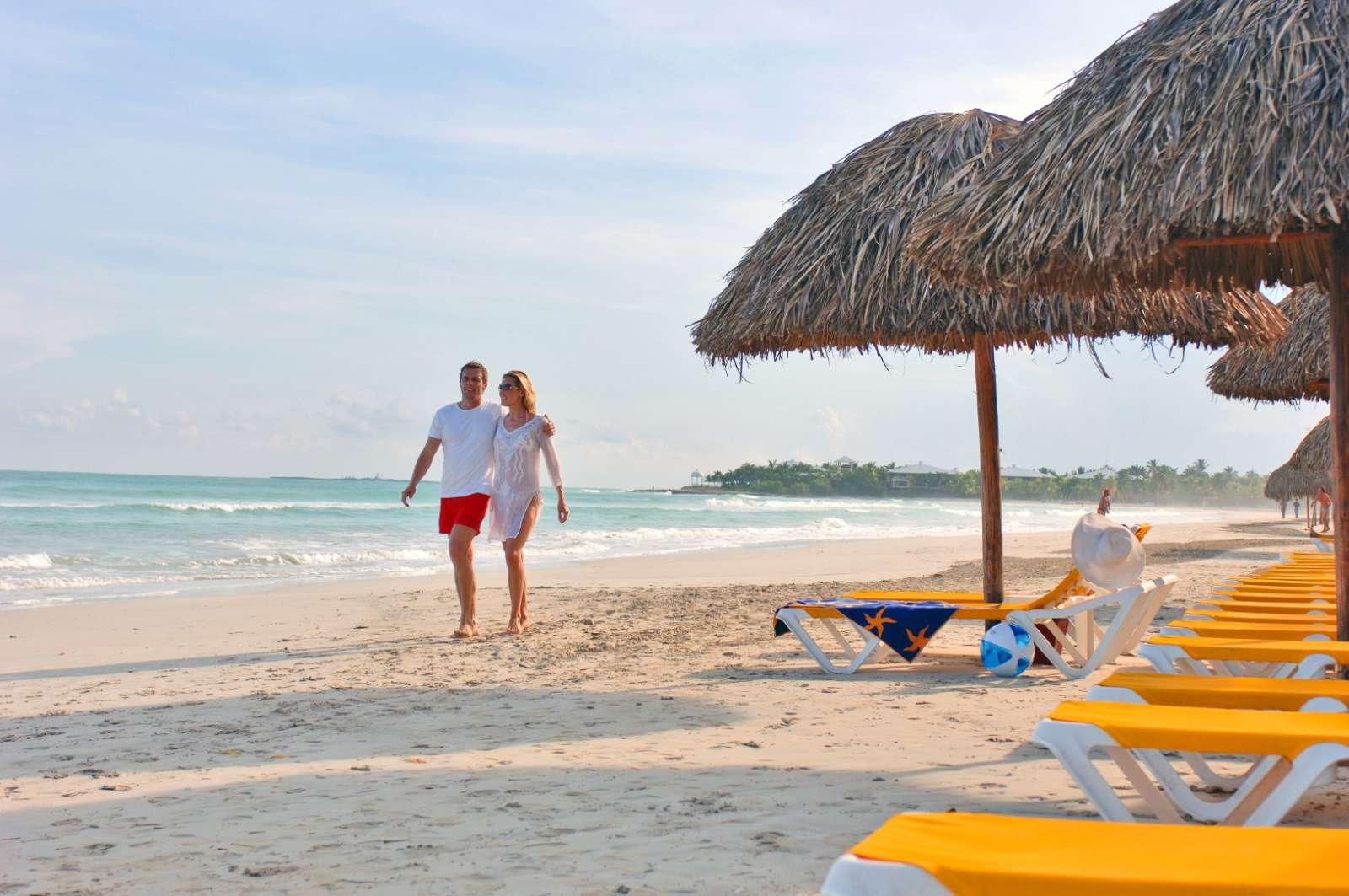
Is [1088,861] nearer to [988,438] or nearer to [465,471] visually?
[988,438]

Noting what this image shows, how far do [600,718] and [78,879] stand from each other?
2162mm

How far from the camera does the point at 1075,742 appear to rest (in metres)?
2.28

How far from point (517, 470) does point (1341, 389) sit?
14.4 ft

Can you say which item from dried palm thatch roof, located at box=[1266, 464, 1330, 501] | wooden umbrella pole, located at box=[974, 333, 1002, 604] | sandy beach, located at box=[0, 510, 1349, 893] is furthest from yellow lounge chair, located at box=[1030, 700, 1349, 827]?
dried palm thatch roof, located at box=[1266, 464, 1330, 501]

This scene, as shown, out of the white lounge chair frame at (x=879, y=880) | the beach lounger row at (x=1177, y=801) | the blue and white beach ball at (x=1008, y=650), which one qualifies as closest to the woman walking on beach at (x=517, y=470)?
the blue and white beach ball at (x=1008, y=650)

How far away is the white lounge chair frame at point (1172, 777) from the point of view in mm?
2156

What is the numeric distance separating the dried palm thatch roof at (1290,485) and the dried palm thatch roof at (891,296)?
Result: 24.4 m

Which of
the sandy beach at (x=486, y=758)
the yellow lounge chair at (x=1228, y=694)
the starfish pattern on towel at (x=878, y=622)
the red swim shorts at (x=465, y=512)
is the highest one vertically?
the red swim shorts at (x=465, y=512)

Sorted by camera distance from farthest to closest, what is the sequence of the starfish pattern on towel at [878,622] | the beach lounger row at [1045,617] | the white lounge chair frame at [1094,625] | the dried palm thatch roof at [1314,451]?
1. the dried palm thatch roof at [1314,451]
2. the starfish pattern on towel at [878,622]
3. the beach lounger row at [1045,617]
4. the white lounge chair frame at [1094,625]

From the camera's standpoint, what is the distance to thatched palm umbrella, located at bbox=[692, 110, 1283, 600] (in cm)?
605

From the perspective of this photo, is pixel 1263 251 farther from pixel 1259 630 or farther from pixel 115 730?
pixel 115 730

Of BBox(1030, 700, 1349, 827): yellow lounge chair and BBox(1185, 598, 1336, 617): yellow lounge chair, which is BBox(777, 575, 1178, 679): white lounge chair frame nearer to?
BBox(1185, 598, 1336, 617): yellow lounge chair

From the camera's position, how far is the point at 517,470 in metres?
7.00

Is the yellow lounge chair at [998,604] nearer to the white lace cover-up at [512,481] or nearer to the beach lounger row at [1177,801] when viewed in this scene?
the beach lounger row at [1177,801]
